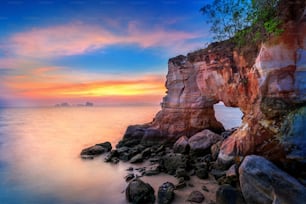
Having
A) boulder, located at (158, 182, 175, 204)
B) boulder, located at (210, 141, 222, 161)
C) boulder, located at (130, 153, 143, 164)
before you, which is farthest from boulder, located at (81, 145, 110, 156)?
boulder, located at (158, 182, 175, 204)

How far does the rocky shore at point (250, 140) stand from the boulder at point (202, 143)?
0.19ft

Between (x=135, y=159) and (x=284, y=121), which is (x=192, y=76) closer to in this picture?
(x=135, y=159)

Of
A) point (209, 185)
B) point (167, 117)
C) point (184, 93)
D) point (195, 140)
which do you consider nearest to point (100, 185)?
point (209, 185)

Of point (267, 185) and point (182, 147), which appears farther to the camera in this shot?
point (182, 147)

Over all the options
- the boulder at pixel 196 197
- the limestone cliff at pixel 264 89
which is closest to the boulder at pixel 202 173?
the limestone cliff at pixel 264 89

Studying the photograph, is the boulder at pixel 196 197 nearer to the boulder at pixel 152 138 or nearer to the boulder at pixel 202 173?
the boulder at pixel 202 173

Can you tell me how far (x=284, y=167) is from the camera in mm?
6660

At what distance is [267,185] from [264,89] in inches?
153

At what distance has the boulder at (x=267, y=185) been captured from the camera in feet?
17.2

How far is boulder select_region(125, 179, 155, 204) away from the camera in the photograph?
737 centimetres

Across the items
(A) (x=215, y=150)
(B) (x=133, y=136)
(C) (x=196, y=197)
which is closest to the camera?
(C) (x=196, y=197)

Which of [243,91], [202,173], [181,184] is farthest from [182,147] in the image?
[243,91]

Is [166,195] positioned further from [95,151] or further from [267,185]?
[95,151]

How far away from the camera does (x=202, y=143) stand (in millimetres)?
12500
